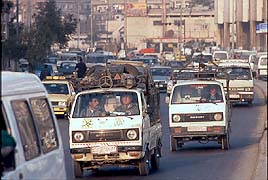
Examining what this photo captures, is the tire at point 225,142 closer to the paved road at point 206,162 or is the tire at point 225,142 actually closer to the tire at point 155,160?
the paved road at point 206,162

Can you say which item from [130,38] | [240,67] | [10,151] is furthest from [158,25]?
[10,151]

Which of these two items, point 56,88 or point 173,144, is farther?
point 56,88

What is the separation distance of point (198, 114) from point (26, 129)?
1510 centimetres

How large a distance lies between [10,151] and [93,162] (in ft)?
34.6

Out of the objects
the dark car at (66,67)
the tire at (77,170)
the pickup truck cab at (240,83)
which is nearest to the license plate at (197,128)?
the tire at (77,170)

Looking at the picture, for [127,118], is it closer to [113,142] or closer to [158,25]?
[113,142]

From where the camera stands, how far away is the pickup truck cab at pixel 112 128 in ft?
56.8

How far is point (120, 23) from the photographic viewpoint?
223 feet

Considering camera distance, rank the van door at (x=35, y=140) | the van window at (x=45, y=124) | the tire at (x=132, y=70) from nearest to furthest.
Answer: the van door at (x=35, y=140) < the van window at (x=45, y=124) < the tire at (x=132, y=70)

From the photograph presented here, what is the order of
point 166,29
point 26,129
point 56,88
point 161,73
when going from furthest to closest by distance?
point 166,29, point 161,73, point 56,88, point 26,129

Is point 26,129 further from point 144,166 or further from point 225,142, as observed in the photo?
point 225,142

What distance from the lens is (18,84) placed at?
27.9ft

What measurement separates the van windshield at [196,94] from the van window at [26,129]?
15.0 meters

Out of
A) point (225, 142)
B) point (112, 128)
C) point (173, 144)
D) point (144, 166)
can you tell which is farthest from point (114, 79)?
point (225, 142)
